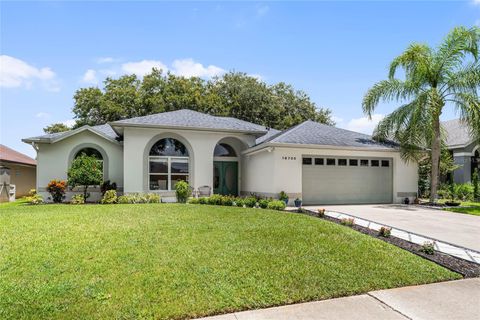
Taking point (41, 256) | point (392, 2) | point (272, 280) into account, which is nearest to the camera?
point (272, 280)

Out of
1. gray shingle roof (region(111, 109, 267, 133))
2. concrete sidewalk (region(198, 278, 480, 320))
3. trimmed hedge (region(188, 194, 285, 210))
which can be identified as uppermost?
gray shingle roof (region(111, 109, 267, 133))

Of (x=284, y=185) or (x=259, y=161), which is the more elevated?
(x=259, y=161)

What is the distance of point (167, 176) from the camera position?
17234mm

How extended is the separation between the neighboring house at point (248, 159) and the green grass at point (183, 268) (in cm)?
734

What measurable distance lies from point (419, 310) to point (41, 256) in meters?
6.64

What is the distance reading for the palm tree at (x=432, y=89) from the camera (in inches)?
598

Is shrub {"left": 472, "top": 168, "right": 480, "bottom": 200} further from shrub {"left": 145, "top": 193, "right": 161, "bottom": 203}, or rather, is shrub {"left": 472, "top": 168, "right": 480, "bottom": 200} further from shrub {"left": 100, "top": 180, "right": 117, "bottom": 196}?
shrub {"left": 100, "top": 180, "right": 117, "bottom": 196}

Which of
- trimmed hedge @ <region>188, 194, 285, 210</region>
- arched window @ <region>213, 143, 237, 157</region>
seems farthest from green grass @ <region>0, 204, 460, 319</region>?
arched window @ <region>213, 143, 237, 157</region>

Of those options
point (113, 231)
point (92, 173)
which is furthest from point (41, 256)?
point (92, 173)

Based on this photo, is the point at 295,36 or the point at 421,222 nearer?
the point at 421,222

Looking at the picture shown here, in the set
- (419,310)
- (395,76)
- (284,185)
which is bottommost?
(419,310)

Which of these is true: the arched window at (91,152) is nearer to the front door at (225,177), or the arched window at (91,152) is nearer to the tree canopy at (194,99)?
the front door at (225,177)

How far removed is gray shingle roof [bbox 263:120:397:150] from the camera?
15.6 m

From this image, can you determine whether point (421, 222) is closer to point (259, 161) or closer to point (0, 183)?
point (259, 161)
